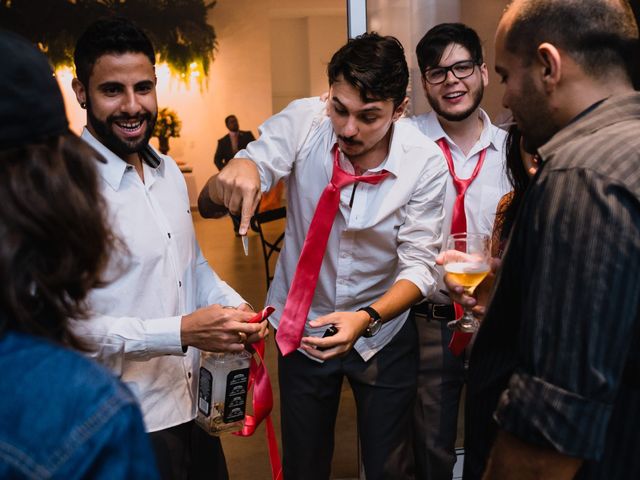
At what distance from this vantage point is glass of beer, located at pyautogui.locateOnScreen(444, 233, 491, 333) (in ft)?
6.21

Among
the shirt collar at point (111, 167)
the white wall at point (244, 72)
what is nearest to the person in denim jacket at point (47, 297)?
the shirt collar at point (111, 167)

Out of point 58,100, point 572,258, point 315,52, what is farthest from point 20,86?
point 315,52

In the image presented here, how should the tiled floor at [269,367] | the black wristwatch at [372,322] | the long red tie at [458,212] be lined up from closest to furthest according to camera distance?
the black wristwatch at [372,322], the long red tie at [458,212], the tiled floor at [269,367]

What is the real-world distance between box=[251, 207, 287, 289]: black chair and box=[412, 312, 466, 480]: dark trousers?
138 centimetres

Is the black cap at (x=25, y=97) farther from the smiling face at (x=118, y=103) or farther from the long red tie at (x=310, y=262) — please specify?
the long red tie at (x=310, y=262)

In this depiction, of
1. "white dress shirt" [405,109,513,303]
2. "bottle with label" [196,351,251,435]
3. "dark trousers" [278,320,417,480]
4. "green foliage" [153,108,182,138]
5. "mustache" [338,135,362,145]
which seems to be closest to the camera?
"bottle with label" [196,351,251,435]

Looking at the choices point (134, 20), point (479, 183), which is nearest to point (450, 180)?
point (479, 183)

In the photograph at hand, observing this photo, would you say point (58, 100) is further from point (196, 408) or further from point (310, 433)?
point (310, 433)

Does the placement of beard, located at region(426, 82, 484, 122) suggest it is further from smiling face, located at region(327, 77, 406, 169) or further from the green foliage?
the green foliage

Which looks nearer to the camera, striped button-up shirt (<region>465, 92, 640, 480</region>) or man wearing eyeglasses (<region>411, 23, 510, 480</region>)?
striped button-up shirt (<region>465, 92, 640, 480</region>)

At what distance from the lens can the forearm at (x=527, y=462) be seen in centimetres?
121

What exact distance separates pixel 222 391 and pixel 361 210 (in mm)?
762

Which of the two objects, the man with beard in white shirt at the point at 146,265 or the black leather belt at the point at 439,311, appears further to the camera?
the black leather belt at the point at 439,311

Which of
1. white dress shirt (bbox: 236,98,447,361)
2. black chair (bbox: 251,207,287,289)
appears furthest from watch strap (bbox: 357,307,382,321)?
black chair (bbox: 251,207,287,289)
